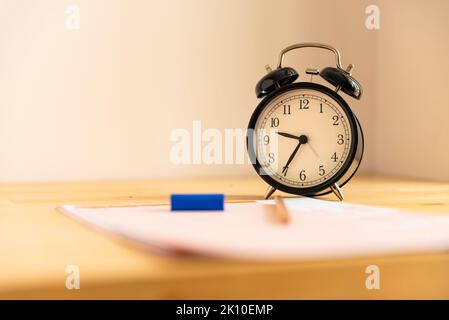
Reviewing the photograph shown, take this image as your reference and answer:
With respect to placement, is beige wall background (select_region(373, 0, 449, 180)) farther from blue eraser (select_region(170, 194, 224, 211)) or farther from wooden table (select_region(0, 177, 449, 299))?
wooden table (select_region(0, 177, 449, 299))

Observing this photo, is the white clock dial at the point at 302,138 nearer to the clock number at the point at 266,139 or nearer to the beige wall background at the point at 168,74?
the clock number at the point at 266,139

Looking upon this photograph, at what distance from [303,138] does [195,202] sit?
35 centimetres

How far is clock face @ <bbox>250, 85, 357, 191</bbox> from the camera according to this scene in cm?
125

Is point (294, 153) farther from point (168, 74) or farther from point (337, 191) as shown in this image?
point (168, 74)

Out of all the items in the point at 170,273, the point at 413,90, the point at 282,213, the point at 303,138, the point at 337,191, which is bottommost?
the point at 170,273

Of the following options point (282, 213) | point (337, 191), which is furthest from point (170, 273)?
point (337, 191)

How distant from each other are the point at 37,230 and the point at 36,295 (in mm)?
314

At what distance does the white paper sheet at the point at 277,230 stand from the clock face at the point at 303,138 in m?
0.21

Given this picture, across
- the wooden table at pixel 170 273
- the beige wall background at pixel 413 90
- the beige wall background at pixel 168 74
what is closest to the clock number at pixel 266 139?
the wooden table at pixel 170 273

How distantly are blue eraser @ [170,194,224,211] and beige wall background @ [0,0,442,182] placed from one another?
0.88m

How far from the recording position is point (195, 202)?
0.98m

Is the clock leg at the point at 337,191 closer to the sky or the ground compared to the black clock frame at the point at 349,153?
closer to the ground

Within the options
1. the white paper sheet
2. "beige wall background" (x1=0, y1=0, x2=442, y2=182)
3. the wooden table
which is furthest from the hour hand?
"beige wall background" (x1=0, y1=0, x2=442, y2=182)

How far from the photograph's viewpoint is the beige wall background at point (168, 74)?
174cm
